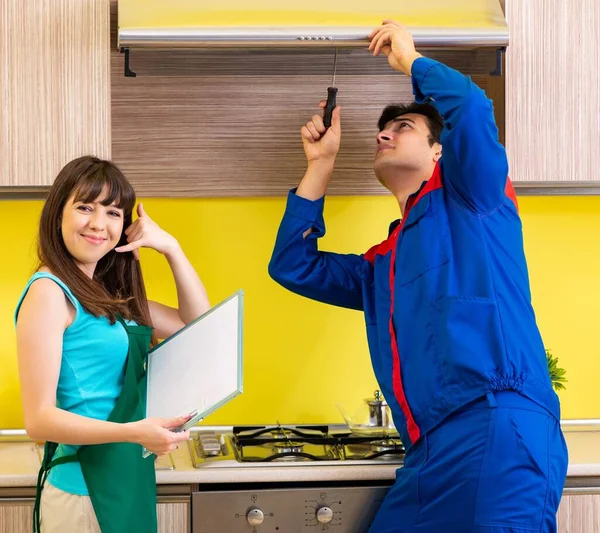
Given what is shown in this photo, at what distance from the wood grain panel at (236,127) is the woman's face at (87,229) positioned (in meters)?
0.64

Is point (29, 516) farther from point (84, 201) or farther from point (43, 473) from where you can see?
point (84, 201)

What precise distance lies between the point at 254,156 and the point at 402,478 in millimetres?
1055

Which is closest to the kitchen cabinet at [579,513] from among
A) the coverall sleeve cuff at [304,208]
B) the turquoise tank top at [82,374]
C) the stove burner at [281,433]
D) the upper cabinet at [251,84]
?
the stove burner at [281,433]

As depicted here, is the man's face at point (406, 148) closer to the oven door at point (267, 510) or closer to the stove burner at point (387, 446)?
the stove burner at point (387, 446)

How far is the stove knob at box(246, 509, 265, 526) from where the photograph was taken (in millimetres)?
1999

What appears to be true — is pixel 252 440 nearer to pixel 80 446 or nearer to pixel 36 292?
pixel 80 446

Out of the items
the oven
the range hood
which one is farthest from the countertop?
the range hood

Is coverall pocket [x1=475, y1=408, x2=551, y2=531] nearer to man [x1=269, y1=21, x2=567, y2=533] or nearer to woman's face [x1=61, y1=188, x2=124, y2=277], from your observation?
man [x1=269, y1=21, x2=567, y2=533]

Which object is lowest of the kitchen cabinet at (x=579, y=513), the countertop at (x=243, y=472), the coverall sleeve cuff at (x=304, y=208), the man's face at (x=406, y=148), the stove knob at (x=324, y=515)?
the kitchen cabinet at (x=579, y=513)

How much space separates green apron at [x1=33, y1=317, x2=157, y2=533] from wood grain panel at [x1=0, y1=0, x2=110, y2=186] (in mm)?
566

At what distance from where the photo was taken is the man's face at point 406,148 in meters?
2.26

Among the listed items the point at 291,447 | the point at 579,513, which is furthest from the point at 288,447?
the point at 579,513

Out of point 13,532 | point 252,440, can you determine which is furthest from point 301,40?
point 13,532

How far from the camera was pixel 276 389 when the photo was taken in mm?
2627
